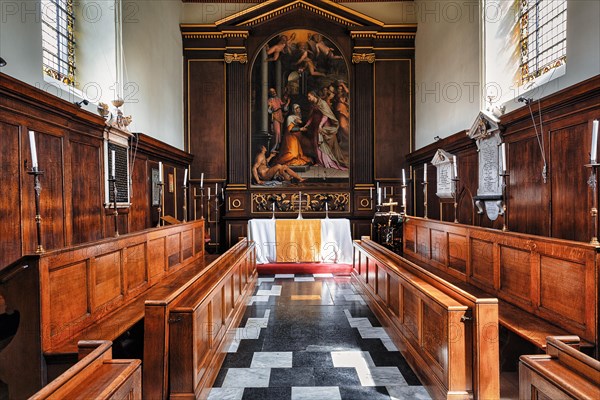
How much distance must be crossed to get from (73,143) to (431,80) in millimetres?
7341

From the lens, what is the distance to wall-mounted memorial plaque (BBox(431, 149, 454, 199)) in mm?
7199

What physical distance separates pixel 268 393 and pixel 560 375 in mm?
2007

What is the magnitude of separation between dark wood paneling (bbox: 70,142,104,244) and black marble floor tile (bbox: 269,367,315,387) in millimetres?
3301

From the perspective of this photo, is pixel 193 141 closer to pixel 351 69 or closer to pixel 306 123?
pixel 306 123

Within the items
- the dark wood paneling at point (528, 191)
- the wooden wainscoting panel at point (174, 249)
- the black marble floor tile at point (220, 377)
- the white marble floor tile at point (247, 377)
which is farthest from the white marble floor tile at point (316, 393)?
the dark wood paneling at point (528, 191)

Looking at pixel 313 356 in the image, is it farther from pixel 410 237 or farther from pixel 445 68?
pixel 445 68

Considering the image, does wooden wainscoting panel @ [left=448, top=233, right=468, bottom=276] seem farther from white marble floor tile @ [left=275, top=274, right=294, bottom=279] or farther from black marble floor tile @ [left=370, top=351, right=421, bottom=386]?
white marble floor tile @ [left=275, top=274, right=294, bottom=279]

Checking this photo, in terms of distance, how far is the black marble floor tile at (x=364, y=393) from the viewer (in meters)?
2.76

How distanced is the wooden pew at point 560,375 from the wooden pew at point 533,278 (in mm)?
848

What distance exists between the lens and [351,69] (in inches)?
395

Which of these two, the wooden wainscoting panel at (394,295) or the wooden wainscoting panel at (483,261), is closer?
the wooden wainscoting panel at (483,261)

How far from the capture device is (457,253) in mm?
4254

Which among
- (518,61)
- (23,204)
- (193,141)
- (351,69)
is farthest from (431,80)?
(23,204)

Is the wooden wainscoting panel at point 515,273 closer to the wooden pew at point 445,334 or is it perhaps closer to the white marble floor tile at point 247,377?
the wooden pew at point 445,334
